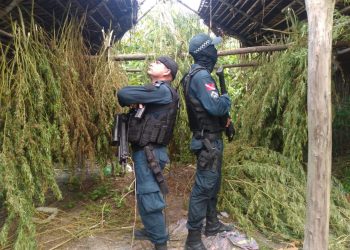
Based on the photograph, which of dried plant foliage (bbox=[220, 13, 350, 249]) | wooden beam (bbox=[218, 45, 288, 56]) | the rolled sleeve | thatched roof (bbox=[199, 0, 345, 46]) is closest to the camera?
the rolled sleeve

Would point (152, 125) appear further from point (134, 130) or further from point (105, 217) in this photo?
point (105, 217)

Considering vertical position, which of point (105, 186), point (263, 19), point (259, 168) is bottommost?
point (105, 186)

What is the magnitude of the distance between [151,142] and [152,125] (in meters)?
0.15

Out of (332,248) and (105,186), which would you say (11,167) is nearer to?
(105,186)

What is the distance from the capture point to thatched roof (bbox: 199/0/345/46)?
203 inches

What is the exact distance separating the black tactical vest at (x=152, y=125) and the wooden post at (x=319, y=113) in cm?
119

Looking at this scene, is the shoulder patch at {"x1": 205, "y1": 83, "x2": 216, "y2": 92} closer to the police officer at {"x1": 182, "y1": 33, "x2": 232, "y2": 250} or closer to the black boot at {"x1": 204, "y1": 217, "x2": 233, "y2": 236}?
the police officer at {"x1": 182, "y1": 33, "x2": 232, "y2": 250}

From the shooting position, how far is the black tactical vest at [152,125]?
10.2ft

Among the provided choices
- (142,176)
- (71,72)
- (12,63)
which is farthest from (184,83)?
(12,63)

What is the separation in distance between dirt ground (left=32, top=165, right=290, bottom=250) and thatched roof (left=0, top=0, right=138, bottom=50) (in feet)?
6.54

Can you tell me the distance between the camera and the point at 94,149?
4.23 metres

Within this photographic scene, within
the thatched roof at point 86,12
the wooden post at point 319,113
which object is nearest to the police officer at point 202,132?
the wooden post at point 319,113

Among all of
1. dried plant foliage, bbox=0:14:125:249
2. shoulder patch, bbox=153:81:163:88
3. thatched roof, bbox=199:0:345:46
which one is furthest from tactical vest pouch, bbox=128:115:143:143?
thatched roof, bbox=199:0:345:46

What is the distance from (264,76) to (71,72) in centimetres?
272
